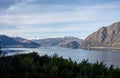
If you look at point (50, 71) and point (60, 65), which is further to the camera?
point (60, 65)

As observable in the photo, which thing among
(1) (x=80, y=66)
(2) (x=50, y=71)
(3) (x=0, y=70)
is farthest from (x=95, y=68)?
(3) (x=0, y=70)

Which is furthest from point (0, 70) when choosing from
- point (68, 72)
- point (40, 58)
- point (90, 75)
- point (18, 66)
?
point (40, 58)

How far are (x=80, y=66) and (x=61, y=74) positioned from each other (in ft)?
5.07

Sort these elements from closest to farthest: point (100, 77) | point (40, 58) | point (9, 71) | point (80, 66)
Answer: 1. point (100, 77)
2. point (9, 71)
3. point (80, 66)
4. point (40, 58)

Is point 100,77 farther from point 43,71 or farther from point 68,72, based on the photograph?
point 43,71

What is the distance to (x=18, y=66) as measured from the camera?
1014 centimetres

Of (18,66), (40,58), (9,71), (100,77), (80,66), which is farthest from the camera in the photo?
(40,58)

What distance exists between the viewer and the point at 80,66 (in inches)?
428

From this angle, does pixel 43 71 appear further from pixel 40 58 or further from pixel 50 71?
pixel 40 58

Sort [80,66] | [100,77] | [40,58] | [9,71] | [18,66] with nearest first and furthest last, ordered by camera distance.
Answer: [100,77], [9,71], [18,66], [80,66], [40,58]

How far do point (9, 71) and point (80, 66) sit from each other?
2.92 meters

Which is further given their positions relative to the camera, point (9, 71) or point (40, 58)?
point (40, 58)

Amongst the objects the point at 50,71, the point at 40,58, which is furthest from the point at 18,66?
the point at 40,58

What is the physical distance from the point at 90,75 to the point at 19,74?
2480 mm
